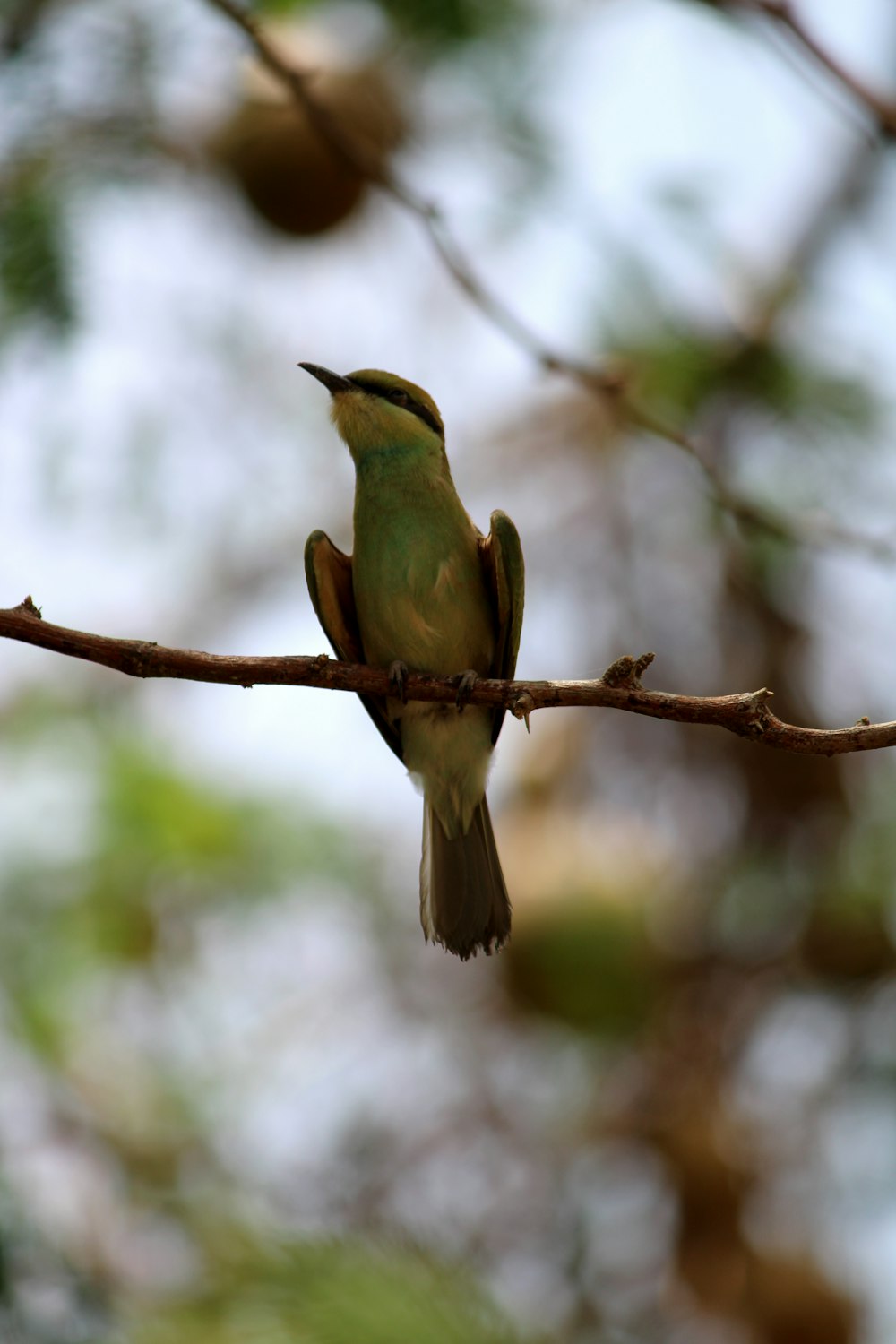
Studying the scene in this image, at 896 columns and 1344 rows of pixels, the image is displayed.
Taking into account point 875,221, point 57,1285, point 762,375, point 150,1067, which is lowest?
point 57,1285

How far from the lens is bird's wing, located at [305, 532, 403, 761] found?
3648 mm

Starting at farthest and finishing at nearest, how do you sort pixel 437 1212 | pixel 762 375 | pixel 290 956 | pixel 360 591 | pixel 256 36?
1. pixel 290 956
2. pixel 437 1212
3. pixel 762 375
4. pixel 360 591
5. pixel 256 36

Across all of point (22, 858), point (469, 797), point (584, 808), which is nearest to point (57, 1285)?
point (469, 797)

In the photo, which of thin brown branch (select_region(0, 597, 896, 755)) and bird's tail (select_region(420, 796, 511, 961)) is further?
bird's tail (select_region(420, 796, 511, 961))

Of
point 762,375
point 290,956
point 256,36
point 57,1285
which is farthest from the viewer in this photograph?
point 290,956

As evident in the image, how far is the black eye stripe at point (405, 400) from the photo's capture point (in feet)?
13.1

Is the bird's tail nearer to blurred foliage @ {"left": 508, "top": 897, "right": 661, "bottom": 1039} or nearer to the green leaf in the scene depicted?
blurred foliage @ {"left": 508, "top": 897, "right": 661, "bottom": 1039}

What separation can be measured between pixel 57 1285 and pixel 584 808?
111 inches

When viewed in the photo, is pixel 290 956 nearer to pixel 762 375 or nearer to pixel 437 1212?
Answer: pixel 437 1212

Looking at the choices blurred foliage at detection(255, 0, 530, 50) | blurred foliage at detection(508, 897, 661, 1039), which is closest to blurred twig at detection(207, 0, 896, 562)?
blurred foliage at detection(255, 0, 530, 50)

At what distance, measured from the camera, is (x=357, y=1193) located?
190 inches

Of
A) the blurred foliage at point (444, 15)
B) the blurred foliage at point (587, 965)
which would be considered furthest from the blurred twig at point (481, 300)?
the blurred foliage at point (587, 965)

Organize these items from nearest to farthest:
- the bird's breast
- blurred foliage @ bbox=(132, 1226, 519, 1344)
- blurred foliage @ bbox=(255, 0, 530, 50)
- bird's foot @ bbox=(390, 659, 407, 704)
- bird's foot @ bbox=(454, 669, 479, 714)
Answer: blurred foliage @ bbox=(132, 1226, 519, 1344) → bird's foot @ bbox=(454, 669, 479, 714) → bird's foot @ bbox=(390, 659, 407, 704) → blurred foliage @ bbox=(255, 0, 530, 50) → the bird's breast

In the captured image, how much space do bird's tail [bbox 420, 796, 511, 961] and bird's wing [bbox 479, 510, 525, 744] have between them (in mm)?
377
